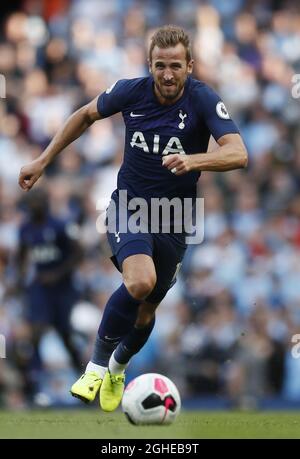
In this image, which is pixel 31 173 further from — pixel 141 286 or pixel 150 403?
pixel 150 403

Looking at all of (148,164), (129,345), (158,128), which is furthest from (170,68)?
(129,345)

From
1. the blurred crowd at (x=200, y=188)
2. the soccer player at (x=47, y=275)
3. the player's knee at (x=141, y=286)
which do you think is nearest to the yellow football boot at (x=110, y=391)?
the player's knee at (x=141, y=286)

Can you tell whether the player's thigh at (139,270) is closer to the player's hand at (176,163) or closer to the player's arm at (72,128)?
the player's hand at (176,163)

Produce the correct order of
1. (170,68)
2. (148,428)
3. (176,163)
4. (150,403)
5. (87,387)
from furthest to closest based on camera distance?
1. (87,387)
2. (148,428)
3. (170,68)
4. (150,403)
5. (176,163)

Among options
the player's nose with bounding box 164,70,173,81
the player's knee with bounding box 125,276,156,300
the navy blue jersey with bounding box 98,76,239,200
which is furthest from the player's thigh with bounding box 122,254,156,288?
the player's nose with bounding box 164,70,173,81

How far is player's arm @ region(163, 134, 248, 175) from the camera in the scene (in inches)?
328

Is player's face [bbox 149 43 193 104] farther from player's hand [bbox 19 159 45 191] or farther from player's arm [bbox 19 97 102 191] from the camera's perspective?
player's hand [bbox 19 159 45 191]

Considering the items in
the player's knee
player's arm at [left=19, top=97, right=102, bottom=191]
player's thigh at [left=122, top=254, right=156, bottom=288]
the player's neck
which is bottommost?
the player's knee

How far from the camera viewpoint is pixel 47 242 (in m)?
14.6

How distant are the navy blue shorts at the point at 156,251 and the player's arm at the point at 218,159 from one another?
0.81 meters

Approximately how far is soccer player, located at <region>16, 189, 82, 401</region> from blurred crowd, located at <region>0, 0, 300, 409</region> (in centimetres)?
15

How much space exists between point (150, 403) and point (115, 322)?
0.74 metres

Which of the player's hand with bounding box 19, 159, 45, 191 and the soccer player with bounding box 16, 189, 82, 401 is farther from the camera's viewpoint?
the soccer player with bounding box 16, 189, 82, 401

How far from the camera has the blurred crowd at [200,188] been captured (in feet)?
47.4
